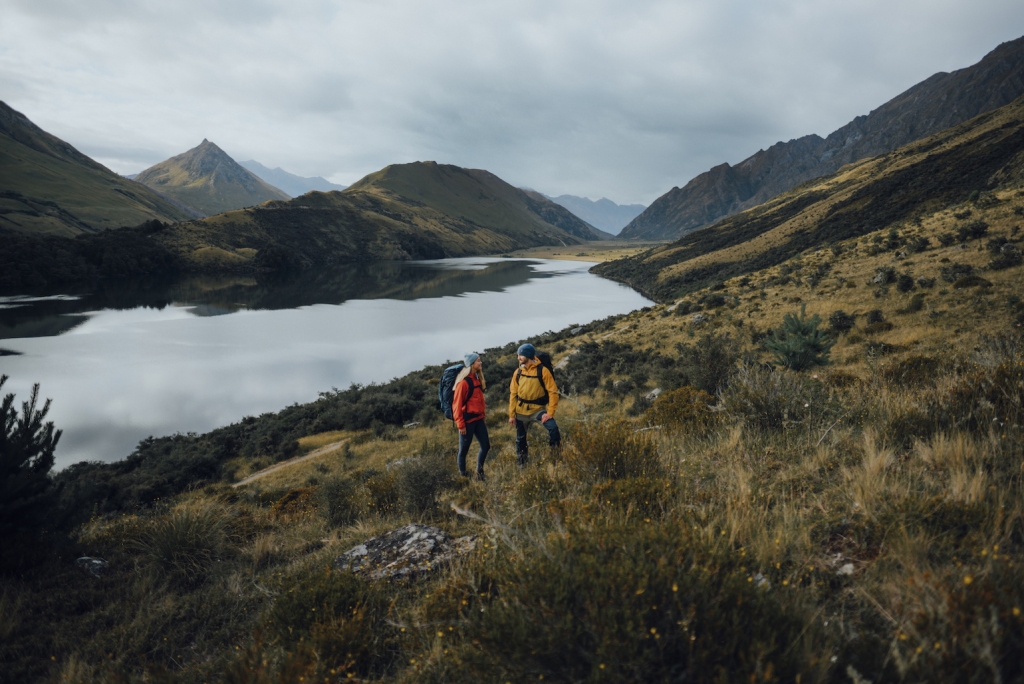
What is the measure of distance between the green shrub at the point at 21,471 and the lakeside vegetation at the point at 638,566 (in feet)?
0.99

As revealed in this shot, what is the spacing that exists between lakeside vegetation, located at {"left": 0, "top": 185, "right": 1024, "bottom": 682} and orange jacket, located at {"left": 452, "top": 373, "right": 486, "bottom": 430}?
84 cm

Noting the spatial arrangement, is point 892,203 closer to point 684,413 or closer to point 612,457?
point 684,413

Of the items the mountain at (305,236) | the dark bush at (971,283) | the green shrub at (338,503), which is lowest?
the green shrub at (338,503)

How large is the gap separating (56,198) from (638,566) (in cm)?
21249

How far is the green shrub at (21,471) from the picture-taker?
5566 mm

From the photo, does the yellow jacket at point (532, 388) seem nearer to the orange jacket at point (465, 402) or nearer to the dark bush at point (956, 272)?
the orange jacket at point (465, 402)

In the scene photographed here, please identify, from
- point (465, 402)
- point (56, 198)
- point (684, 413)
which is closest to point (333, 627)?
point (465, 402)

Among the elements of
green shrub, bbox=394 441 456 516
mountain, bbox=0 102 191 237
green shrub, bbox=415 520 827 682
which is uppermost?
mountain, bbox=0 102 191 237

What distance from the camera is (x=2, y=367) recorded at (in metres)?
28.9

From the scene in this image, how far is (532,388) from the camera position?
7281mm

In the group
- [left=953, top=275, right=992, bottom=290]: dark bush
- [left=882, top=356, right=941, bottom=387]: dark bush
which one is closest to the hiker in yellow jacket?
[left=882, top=356, right=941, bottom=387]: dark bush

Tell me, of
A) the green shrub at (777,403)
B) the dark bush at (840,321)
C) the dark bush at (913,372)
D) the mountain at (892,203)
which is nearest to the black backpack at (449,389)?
the green shrub at (777,403)

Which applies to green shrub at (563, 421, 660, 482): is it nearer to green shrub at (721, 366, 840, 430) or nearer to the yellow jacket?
green shrub at (721, 366, 840, 430)

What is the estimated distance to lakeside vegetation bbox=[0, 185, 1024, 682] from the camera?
6.52 feet
